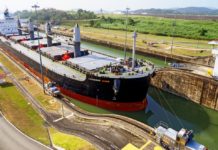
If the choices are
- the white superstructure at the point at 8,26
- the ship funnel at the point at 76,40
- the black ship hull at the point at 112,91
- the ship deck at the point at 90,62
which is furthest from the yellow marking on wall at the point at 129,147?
the white superstructure at the point at 8,26

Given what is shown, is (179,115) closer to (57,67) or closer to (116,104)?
(116,104)

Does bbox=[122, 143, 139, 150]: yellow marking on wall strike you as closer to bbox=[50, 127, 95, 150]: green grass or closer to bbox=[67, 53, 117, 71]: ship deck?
bbox=[50, 127, 95, 150]: green grass

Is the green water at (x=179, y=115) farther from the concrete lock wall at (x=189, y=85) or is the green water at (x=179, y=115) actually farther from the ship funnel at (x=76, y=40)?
the ship funnel at (x=76, y=40)

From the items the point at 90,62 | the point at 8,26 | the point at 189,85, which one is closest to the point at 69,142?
the point at 90,62

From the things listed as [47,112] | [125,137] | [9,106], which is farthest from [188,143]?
[9,106]

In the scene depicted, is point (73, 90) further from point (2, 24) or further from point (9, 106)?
point (2, 24)
